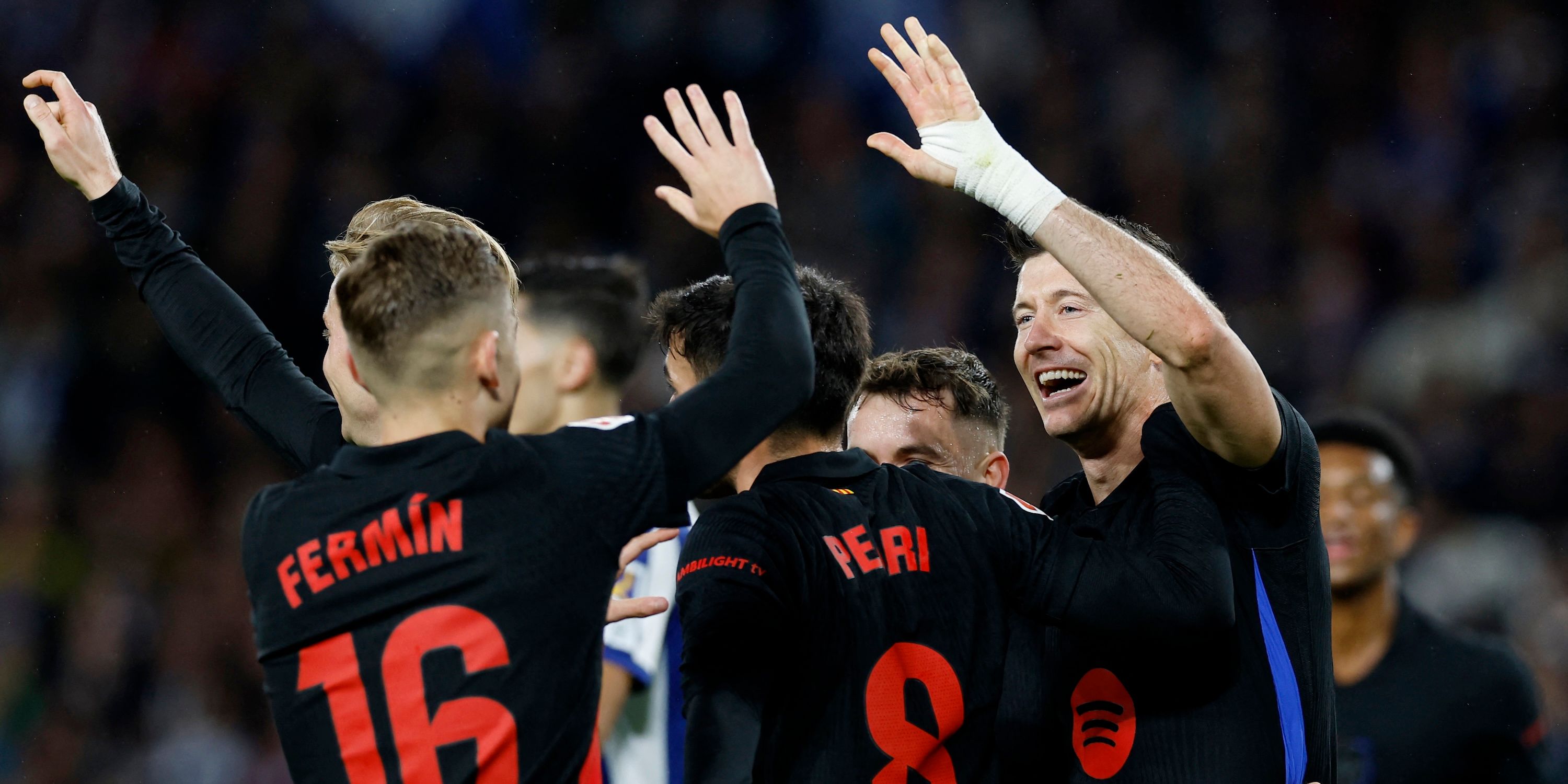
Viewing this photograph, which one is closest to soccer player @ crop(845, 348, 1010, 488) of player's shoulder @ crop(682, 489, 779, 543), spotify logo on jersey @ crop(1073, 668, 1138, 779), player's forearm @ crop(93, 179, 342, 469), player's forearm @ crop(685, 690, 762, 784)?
spotify logo on jersey @ crop(1073, 668, 1138, 779)

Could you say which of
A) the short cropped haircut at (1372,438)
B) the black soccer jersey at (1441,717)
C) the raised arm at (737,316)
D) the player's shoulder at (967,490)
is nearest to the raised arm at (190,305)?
the raised arm at (737,316)

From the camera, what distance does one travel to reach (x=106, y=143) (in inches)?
111

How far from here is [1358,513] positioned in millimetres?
5176

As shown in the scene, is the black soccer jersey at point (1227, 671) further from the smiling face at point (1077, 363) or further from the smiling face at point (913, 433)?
the smiling face at point (913, 433)

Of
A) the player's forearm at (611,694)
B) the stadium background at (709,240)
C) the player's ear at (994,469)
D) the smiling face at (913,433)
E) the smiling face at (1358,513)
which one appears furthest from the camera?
the stadium background at (709,240)

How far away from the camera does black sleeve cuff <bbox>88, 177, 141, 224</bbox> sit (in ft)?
8.93

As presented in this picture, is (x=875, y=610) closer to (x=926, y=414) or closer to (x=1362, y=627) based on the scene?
(x=926, y=414)

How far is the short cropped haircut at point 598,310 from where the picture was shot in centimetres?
306

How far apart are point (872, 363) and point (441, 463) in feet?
6.08

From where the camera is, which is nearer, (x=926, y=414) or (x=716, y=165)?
(x=716, y=165)

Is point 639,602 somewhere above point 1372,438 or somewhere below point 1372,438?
below

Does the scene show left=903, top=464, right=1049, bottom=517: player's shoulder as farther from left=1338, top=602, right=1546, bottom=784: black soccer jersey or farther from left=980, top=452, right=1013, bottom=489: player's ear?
left=1338, top=602, right=1546, bottom=784: black soccer jersey

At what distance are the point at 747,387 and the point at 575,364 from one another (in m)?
1.10

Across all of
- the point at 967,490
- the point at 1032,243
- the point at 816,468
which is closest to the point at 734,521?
the point at 816,468
